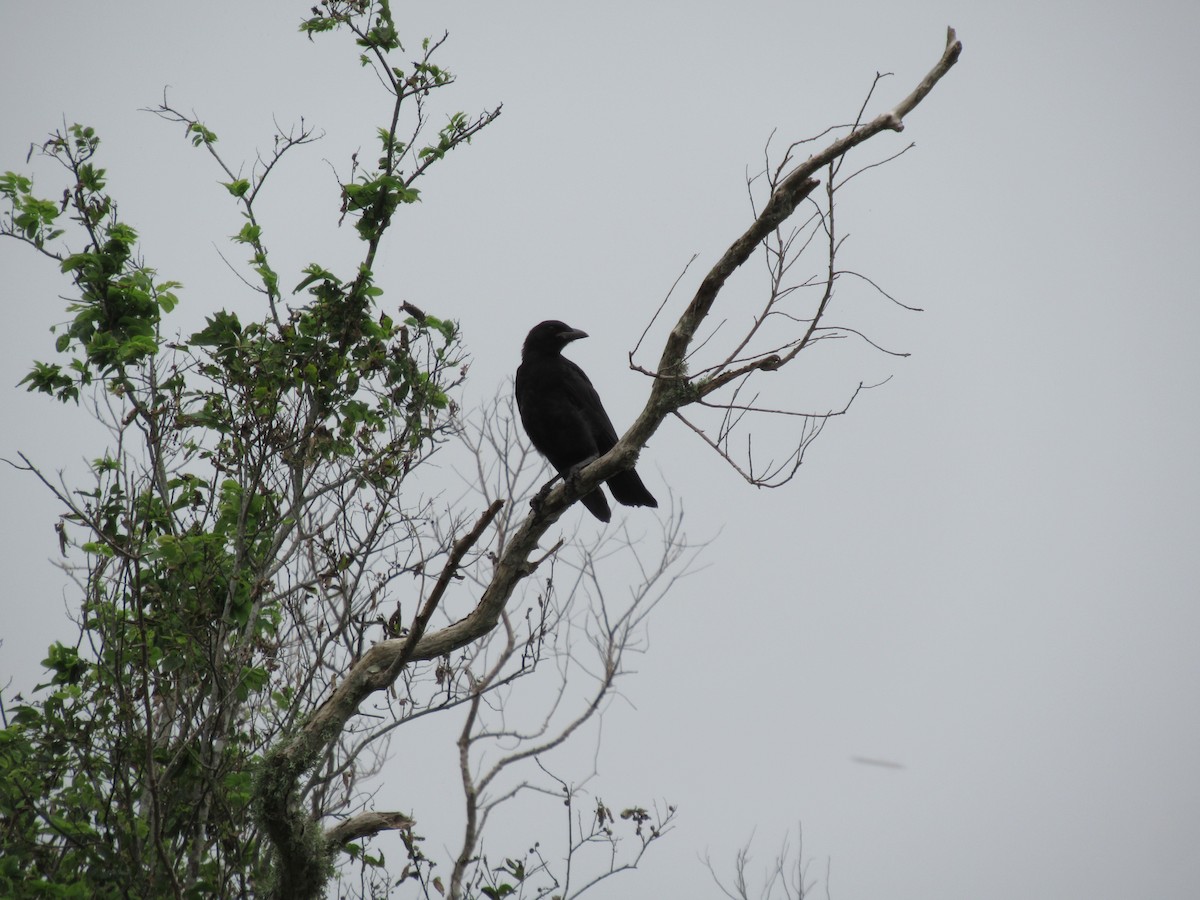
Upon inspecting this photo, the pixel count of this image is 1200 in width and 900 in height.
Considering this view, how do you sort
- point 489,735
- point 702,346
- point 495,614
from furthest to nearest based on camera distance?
1. point 489,735
2. point 495,614
3. point 702,346

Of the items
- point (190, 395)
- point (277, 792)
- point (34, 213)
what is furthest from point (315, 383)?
point (277, 792)

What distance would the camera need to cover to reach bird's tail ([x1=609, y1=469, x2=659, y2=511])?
592cm

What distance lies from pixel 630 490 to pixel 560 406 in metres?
1.02

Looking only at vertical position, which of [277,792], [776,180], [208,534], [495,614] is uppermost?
[776,180]

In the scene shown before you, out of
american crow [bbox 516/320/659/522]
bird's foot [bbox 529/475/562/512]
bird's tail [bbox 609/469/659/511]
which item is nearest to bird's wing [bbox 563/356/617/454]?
american crow [bbox 516/320/659/522]

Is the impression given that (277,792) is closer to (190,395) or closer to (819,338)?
(190,395)

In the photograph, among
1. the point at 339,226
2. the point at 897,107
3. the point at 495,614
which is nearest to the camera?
the point at 897,107

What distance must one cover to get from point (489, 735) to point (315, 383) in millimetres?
4890

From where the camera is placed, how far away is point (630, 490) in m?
6.05

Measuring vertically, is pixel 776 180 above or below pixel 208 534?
above

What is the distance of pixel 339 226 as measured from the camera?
5.90 metres

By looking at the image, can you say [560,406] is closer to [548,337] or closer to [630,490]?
[548,337]

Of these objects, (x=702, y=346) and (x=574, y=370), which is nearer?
(x=702, y=346)

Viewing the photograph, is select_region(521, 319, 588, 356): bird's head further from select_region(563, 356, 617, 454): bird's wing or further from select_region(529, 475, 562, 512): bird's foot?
select_region(529, 475, 562, 512): bird's foot
